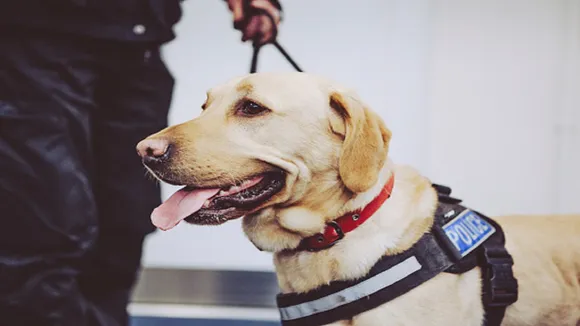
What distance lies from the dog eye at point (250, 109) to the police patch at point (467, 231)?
40cm

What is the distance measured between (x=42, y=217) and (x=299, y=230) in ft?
1.78

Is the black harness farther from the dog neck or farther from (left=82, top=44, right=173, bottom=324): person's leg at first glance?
(left=82, top=44, right=173, bottom=324): person's leg

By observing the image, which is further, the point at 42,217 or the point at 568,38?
the point at 568,38

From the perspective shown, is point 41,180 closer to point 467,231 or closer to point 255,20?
point 255,20

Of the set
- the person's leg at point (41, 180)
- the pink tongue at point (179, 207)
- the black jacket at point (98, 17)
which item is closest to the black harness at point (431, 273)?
the pink tongue at point (179, 207)

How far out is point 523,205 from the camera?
222 cm

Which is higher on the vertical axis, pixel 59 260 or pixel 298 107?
pixel 298 107

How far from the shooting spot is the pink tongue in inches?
41.7

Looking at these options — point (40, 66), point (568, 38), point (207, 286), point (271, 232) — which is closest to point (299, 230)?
point (271, 232)

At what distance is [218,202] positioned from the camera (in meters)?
1.10

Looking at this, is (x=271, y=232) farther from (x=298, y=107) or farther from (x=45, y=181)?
(x=45, y=181)

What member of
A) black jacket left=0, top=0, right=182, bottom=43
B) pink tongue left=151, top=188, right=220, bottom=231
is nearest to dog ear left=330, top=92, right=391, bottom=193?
pink tongue left=151, top=188, right=220, bottom=231

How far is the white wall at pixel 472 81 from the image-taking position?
2.21 meters

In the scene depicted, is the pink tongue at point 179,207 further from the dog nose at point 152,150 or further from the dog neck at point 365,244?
the dog neck at point 365,244
